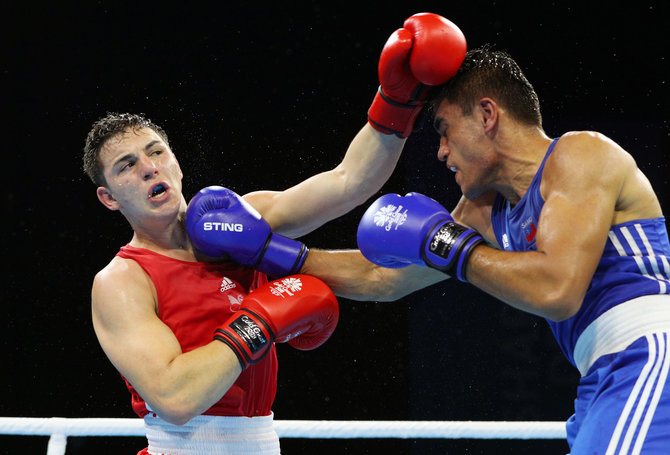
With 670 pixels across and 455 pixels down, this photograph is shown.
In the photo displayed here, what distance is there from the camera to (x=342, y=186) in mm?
2430

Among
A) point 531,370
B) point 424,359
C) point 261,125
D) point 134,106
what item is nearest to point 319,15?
point 261,125

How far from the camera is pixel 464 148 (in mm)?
2092

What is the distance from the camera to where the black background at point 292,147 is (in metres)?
4.77

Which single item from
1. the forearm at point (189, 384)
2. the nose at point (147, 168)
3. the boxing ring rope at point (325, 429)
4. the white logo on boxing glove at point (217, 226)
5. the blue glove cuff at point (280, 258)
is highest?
the nose at point (147, 168)

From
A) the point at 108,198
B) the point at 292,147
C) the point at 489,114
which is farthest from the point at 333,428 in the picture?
the point at 292,147

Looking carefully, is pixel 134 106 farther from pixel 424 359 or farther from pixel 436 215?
pixel 436 215

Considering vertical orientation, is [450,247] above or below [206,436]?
above

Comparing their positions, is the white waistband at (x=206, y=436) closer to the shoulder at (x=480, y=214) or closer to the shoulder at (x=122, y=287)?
the shoulder at (x=122, y=287)

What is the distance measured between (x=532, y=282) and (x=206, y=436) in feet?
3.37

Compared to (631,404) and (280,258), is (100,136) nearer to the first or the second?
(280,258)

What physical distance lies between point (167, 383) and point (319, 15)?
13.8 feet

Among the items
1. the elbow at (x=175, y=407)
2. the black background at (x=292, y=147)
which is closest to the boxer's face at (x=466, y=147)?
the elbow at (x=175, y=407)

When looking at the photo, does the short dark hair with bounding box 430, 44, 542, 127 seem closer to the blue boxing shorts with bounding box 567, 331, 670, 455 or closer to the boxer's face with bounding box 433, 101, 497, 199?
the boxer's face with bounding box 433, 101, 497, 199

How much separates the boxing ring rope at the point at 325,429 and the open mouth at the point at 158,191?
82cm
